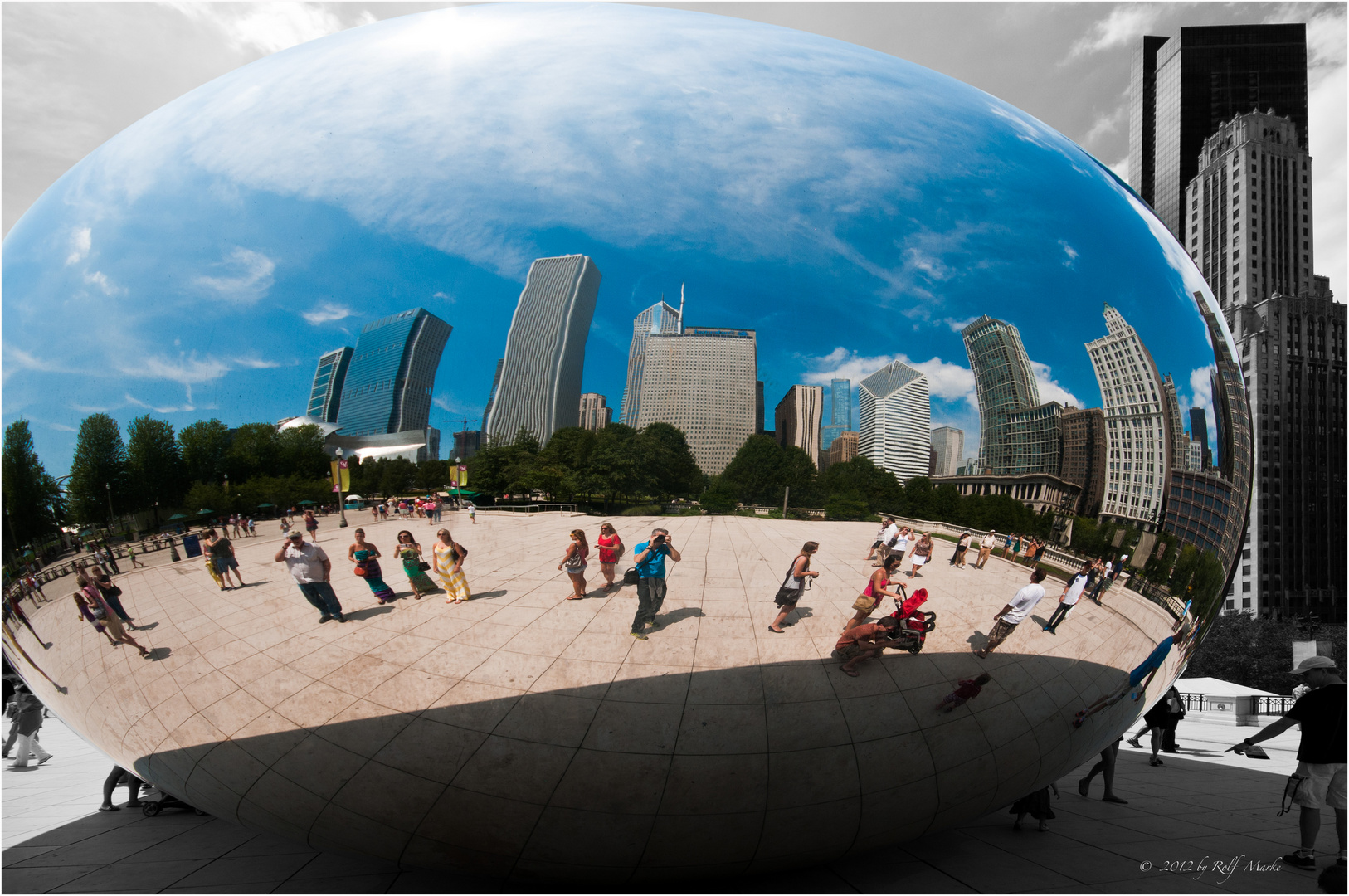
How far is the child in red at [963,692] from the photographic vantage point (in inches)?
137

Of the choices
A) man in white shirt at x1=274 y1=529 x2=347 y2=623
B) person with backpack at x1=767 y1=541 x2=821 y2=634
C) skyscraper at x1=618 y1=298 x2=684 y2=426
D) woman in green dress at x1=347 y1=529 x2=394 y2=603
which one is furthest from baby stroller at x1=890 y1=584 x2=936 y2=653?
man in white shirt at x1=274 y1=529 x2=347 y2=623

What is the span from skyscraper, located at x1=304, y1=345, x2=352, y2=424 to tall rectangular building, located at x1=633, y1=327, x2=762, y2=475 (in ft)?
4.60

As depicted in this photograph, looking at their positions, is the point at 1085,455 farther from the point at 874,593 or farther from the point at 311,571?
the point at 311,571

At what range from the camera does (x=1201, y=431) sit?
416 cm

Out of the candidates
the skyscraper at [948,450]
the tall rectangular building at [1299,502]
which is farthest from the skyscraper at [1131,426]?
the tall rectangular building at [1299,502]

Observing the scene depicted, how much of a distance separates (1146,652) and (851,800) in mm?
2146

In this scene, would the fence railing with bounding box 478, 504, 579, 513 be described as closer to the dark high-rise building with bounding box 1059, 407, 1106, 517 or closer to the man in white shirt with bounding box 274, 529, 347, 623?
the man in white shirt with bounding box 274, 529, 347, 623

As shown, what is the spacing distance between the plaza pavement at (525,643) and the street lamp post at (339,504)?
0.08m

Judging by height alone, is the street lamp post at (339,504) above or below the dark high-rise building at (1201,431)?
below

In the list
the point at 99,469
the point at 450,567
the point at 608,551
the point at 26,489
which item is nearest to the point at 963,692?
the point at 608,551

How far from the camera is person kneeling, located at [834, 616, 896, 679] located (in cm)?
323

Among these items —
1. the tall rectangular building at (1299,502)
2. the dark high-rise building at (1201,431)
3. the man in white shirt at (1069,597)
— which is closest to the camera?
the man in white shirt at (1069,597)

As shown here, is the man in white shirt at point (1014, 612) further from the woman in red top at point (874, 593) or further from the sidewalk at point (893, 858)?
the sidewalk at point (893, 858)

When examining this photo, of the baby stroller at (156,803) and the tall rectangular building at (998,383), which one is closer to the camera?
the tall rectangular building at (998,383)
